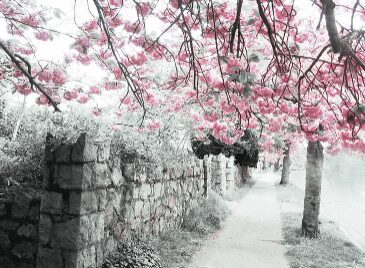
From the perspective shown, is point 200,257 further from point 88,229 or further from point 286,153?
point 286,153

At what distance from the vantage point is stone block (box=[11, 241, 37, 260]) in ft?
16.5

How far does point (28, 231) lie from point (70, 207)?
2.52 ft

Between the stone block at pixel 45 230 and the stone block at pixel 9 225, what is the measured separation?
19.1 inches

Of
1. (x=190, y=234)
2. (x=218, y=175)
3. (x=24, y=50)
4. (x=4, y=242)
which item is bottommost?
(x=190, y=234)

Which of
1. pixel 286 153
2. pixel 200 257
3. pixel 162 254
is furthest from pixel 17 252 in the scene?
pixel 286 153

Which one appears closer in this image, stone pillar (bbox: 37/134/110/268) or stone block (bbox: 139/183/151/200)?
stone pillar (bbox: 37/134/110/268)

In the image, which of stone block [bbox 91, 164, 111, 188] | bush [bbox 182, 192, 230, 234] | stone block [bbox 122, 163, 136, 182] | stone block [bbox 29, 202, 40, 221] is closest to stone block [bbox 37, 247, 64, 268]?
stone block [bbox 29, 202, 40, 221]

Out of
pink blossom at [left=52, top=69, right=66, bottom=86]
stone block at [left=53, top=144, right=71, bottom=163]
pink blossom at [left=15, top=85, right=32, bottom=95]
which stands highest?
pink blossom at [left=52, top=69, right=66, bottom=86]

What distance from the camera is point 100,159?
518 centimetres

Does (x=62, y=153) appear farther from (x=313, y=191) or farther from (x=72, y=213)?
(x=313, y=191)

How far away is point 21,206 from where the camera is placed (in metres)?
5.18

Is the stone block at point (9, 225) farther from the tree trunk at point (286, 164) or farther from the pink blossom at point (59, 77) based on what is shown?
the tree trunk at point (286, 164)

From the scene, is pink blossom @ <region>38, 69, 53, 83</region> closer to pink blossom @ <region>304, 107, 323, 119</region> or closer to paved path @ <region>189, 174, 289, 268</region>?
paved path @ <region>189, 174, 289, 268</region>

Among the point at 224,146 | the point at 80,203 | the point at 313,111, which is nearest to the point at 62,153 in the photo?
the point at 80,203
